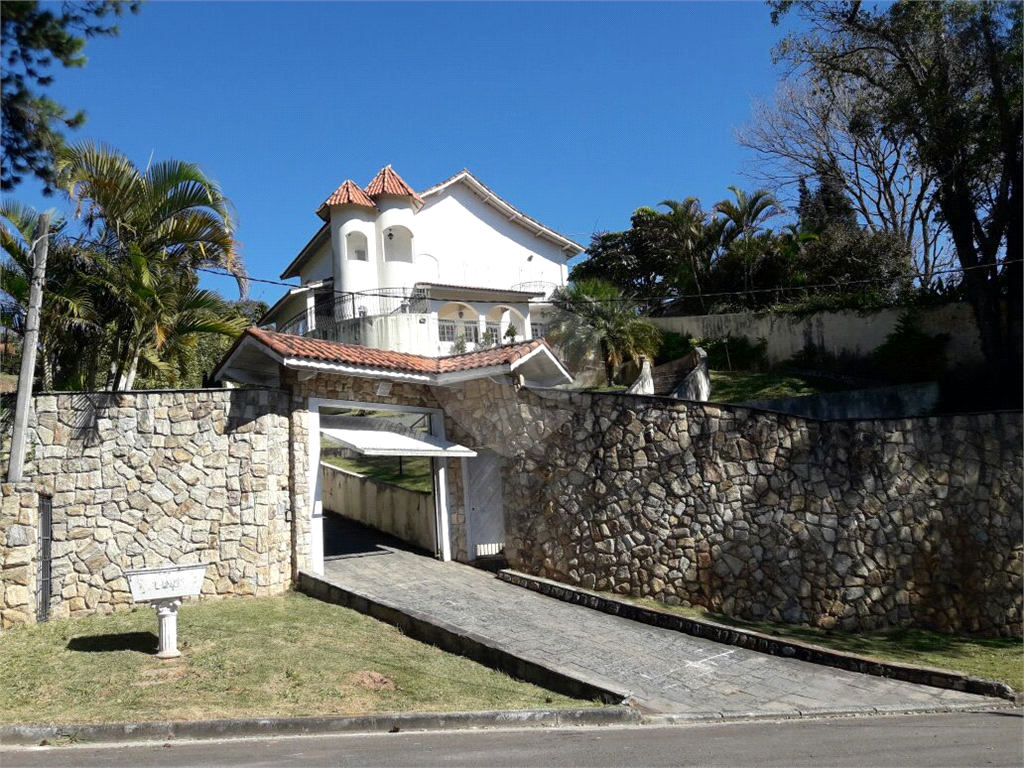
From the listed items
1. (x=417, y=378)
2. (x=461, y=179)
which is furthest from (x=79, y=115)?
(x=461, y=179)

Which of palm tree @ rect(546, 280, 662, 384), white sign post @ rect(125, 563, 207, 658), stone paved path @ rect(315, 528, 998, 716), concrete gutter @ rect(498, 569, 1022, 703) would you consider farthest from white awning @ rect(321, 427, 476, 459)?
palm tree @ rect(546, 280, 662, 384)

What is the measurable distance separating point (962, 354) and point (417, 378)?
15812 mm

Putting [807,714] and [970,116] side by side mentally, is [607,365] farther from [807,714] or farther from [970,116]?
[807,714]

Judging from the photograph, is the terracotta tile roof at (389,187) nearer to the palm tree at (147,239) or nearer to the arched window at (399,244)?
the arched window at (399,244)

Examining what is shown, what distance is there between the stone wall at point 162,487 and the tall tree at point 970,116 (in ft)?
53.2

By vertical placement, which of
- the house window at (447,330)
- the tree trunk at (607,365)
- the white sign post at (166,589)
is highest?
the house window at (447,330)

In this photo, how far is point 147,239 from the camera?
13.6 m

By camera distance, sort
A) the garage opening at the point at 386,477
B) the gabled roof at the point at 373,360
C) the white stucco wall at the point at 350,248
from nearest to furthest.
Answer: the gabled roof at the point at 373,360
the garage opening at the point at 386,477
the white stucco wall at the point at 350,248

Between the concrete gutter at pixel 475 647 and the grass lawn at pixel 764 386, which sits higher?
the grass lawn at pixel 764 386

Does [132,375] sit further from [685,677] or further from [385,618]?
[685,677]

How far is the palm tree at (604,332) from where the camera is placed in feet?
88.3

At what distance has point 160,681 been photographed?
8508 mm

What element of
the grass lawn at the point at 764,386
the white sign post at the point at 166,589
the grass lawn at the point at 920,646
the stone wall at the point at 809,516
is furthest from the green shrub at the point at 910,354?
the white sign post at the point at 166,589

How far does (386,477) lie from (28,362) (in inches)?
416
